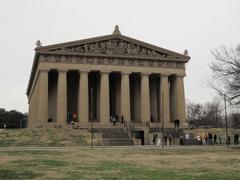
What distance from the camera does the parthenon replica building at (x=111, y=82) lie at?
2352 inches

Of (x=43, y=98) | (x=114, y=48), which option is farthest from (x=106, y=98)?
(x=43, y=98)

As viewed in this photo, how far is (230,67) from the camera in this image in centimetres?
3497

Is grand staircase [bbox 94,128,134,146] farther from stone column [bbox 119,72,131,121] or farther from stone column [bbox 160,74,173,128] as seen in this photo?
stone column [bbox 160,74,173,128]

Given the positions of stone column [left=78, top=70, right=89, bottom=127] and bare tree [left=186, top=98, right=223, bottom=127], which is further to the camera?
bare tree [left=186, top=98, right=223, bottom=127]

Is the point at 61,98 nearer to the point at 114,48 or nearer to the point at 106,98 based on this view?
the point at 106,98

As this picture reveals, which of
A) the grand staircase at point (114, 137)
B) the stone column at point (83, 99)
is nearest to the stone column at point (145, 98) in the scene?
the stone column at point (83, 99)

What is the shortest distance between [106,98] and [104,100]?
45cm

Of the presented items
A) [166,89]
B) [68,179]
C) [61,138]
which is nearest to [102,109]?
[166,89]

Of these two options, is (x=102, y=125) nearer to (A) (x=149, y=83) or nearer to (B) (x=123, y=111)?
(B) (x=123, y=111)

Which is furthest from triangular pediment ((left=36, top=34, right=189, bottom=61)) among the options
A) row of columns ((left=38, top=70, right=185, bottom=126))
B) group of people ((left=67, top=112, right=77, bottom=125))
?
group of people ((left=67, top=112, right=77, bottom=125))

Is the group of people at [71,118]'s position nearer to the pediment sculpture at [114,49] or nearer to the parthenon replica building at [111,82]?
the parthenon replica building at [111,82]

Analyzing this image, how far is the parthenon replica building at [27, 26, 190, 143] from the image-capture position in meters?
59.8

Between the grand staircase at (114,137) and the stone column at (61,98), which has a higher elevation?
the stone column at (61,98)

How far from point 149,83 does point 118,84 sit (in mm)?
5623
